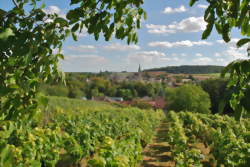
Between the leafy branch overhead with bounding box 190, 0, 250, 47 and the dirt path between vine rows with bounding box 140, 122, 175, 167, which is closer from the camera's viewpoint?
the leafy branch overhead with bounding box 190, 0, 250, 47

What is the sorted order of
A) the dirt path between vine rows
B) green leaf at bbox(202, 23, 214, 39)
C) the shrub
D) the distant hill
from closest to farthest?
green leaf at bbox(202, 23, 214, 39) < the dirt path between vine rows < the shrub < the distant hill

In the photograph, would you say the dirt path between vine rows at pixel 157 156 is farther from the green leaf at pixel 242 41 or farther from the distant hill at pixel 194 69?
the distant hill at pixel 194 69

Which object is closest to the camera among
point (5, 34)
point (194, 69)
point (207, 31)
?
point (5, 34)

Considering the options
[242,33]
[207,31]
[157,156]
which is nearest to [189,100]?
[157,156]

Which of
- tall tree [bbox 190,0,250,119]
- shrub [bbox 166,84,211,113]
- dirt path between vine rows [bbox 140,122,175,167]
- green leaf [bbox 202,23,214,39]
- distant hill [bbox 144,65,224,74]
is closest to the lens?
tall tree [bbox 190,0,250,119]

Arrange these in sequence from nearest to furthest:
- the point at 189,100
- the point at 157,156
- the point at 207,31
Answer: the point at 207,31, the point at 157,156, the point at 189,100

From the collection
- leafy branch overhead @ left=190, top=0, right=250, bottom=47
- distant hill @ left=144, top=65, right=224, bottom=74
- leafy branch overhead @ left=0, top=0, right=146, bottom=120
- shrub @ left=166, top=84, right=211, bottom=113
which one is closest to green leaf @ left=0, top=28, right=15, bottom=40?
leafy branch overhead @ left=0, top=0, right=146, bottom=120

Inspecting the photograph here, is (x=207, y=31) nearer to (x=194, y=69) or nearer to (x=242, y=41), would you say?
(x=242, y=41)

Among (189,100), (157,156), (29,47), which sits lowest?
(189,100)

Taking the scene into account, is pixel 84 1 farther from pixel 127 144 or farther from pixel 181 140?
pixel 181 140

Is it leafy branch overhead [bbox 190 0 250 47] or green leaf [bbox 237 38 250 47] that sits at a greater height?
leafy branch overhead [bbox 190 0 250 47]

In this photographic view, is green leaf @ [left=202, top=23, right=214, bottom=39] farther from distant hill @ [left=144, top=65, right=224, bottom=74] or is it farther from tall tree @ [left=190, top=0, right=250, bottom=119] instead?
distant hill @ [left=144, top=65, right=224, bottom=74]

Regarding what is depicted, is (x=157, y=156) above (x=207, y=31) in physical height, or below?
below

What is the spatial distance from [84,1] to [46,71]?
609 millimetres
